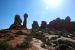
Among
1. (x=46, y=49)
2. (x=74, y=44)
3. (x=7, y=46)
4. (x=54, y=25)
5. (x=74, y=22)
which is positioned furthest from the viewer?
(x=54, y=25)

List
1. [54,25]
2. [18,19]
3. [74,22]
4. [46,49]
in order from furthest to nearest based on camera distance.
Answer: [54,25] < [74,22] < [18,19] < [46,49]

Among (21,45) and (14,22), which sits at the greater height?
(14,22)

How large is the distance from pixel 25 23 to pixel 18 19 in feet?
32.9

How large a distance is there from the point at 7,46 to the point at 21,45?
7.76ft

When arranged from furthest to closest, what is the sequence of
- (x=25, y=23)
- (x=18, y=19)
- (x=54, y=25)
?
(x=54, y=25), (x=25, y=23), (x=18, y=19)

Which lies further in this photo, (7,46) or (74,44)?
(74,44)

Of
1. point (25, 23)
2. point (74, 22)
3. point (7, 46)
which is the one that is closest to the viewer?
point (7, 46)

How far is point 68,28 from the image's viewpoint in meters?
75.2

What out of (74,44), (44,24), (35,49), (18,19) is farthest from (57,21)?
(35,49)

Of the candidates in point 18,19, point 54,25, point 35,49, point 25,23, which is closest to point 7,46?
point 35,49

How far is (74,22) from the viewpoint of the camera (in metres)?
82.5

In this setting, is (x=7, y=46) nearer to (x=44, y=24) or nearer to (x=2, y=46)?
(x=2, y=46)

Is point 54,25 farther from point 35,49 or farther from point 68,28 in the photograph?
point 35,49

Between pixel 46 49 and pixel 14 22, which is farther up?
pixel 14 22
